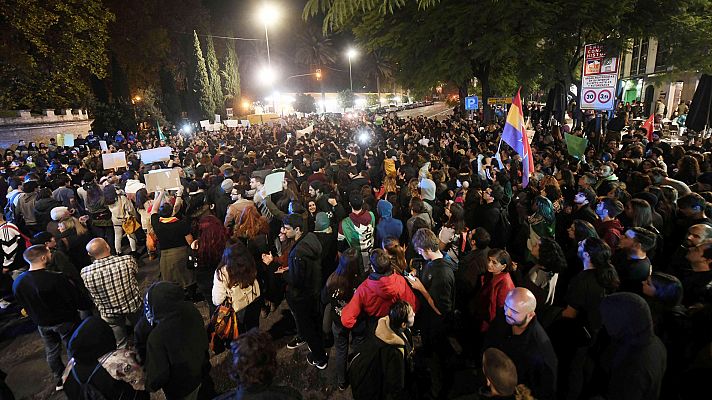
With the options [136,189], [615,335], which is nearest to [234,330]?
[615,335]

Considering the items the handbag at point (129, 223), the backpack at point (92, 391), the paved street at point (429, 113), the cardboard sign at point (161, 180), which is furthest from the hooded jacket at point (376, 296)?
the paved street at point (429, 113)

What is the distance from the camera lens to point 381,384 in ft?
9.89

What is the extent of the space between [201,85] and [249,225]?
41466 millimetres

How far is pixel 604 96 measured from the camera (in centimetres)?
984

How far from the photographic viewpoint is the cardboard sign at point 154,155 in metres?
12.0

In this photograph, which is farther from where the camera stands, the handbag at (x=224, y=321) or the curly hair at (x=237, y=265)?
the handbag at (x=224, y=321)

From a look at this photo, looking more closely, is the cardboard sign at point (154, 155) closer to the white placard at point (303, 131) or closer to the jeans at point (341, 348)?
the white placard at point (303, 131)

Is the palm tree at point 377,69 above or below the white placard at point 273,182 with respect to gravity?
above

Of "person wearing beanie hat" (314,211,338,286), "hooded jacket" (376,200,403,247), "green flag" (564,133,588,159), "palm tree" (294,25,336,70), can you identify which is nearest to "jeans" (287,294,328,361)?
"person wearing beanie hat" (314,211,338,286)

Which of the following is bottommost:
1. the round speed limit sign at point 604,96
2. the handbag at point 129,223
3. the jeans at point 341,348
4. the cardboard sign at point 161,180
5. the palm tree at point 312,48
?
the jeans at point 341,348

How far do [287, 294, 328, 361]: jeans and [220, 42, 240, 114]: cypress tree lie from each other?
47392 mm

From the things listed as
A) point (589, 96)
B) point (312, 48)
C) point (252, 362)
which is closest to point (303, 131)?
point (589, 96)

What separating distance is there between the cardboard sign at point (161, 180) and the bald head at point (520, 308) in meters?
7.58

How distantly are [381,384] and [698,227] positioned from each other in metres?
3.34
